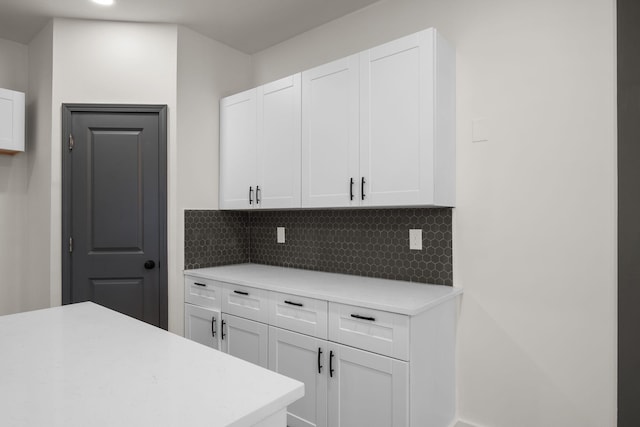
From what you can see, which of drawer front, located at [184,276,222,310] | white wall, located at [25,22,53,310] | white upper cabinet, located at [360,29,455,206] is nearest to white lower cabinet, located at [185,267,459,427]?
drawer front, located at [184,276,222,310]

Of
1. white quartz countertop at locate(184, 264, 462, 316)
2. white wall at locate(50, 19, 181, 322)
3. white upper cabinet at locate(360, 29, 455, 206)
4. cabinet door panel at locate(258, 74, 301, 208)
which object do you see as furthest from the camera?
white wall at locate(50, 19, 181, 322)

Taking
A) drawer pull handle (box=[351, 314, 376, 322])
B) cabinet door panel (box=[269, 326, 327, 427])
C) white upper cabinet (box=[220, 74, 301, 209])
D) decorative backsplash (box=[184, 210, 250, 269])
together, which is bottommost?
cabinet door panel (box=[269, 326, 327, 427])

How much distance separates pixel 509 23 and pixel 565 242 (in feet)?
4.00

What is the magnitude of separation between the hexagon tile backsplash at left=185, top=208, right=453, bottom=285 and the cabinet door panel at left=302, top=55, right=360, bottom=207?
1.20 ft

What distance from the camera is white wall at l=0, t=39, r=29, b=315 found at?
3.21 m

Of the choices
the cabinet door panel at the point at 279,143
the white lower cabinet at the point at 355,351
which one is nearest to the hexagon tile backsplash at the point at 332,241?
the white lower cabinet at the point at 355,351

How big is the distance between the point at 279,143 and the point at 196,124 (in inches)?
32.1

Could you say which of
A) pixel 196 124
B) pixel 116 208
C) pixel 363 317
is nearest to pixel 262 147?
pixel 196 124

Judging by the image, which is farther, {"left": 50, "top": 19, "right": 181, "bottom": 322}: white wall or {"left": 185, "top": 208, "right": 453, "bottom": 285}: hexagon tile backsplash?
{"left": 50, "top": 19, "right": 181, "bottom": 322}: white wall

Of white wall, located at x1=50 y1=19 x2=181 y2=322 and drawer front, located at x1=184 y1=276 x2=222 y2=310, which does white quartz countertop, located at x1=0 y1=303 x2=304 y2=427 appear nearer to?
drawer front, located at x1=184 y1=276 x2=222 y2=310

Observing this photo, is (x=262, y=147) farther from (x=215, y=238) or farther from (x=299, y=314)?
(x=299, y=314)

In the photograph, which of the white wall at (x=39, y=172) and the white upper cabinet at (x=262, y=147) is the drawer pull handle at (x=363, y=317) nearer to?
the white upper cabinet at (x=262, y=147)

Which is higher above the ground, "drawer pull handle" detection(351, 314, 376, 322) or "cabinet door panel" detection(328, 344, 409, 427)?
"drawer pull handle" detection(351, 314, 376, 322)

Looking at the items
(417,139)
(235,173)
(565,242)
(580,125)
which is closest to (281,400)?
(417,139)
